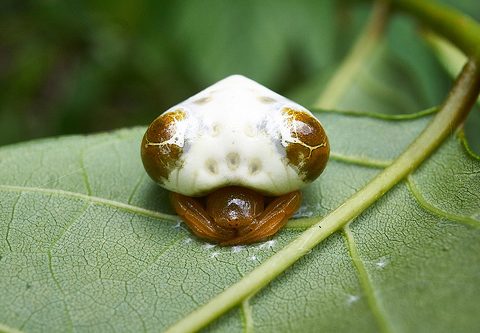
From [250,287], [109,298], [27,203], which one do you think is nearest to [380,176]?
[250,287]

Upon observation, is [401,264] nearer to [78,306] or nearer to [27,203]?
[78,306]

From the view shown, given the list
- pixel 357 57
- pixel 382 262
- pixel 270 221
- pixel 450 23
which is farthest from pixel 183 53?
pixel 382 262

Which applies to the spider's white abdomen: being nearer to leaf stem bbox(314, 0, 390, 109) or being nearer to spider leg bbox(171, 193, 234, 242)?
spider leg bbox(171, 193, 234, 242)

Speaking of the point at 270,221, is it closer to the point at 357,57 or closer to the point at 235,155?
A: the point at 235,155

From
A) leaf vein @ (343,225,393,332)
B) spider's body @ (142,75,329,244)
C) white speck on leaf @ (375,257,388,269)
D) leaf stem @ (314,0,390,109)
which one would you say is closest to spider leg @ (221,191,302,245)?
spider's body @ (142,75,329,244)

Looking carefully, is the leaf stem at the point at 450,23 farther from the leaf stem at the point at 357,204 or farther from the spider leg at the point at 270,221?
the spider leg at the point at 270,221

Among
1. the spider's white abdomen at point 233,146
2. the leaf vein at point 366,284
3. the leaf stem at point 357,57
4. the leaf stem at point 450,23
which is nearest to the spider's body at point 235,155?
the spider's white abdomen at point 233,146

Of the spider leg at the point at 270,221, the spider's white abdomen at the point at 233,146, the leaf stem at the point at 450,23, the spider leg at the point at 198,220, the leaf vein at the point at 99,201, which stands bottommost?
the leaf vein at the point at 99,201
